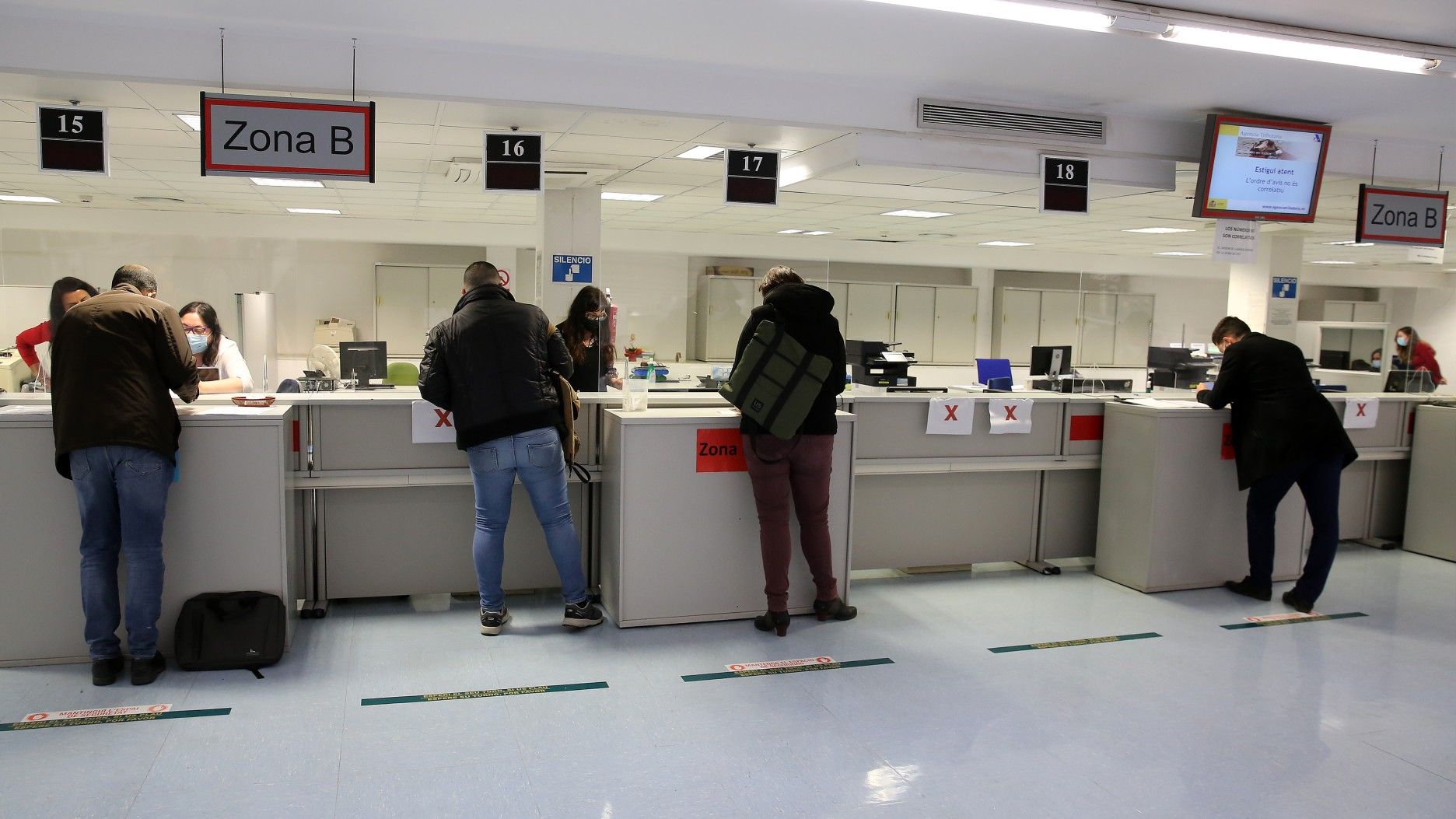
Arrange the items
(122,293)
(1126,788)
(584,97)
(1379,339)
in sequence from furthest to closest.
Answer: (1379,339)
(584,97)
(122,293)
(1126,788)

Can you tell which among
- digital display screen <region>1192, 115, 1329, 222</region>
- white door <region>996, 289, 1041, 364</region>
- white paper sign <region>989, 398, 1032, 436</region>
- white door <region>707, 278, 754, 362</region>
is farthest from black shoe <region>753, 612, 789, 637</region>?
white door <region>996, 289, 1041, 364</region>

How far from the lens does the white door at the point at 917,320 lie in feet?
37.5

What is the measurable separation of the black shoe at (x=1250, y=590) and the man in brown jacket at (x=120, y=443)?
195 inches

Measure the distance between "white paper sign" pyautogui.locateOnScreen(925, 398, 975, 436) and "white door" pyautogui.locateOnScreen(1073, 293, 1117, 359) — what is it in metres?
7.53

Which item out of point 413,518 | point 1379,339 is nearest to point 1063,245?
point 1379,339

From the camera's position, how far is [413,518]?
4297 millimetres

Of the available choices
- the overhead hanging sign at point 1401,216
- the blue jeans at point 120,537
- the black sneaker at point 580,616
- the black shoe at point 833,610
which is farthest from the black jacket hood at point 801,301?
the overhead hanging sign at point 1401,216

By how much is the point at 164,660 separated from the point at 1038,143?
5.18m

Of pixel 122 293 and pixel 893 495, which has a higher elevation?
pixel 122 293

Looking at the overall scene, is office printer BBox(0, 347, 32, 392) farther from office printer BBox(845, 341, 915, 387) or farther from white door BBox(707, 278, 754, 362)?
white door BBox(707, 278, 754, 362)

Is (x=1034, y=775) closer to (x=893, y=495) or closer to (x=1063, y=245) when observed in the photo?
(x=893, y=495)

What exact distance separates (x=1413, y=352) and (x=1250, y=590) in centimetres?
882

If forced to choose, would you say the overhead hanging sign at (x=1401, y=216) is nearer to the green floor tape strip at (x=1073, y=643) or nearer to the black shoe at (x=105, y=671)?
the green floor tape strip at (x=1073, y=643)

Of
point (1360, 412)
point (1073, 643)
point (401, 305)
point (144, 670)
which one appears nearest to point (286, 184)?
point (401, 305)
